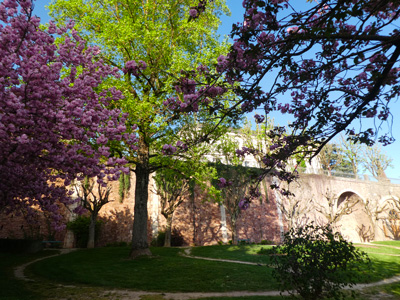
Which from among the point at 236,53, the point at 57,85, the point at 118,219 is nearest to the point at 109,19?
the point at 57,85

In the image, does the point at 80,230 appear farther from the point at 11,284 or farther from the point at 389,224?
the point at 389,224

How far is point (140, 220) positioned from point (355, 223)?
29.6 metres

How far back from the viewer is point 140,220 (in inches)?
507

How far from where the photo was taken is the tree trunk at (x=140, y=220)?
12.7 meters

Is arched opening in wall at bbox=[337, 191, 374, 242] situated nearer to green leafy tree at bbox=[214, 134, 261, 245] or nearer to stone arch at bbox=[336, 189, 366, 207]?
stone arch at bbox=[336, 189, 366, 207]

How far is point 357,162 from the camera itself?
129 feet

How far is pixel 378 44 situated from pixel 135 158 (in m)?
11.0

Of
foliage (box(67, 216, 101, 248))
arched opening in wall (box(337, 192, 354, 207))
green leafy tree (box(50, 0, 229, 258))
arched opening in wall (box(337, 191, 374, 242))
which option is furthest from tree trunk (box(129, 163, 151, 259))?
arched opening in wall (box(337, 192, 354, 207))

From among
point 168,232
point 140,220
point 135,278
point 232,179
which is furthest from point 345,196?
point 135,278

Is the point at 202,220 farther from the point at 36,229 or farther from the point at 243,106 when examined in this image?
the point at 243,106

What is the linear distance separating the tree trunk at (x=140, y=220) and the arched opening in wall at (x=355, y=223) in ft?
85.8

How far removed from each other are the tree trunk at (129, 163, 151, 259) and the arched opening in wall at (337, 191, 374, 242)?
2615 cm

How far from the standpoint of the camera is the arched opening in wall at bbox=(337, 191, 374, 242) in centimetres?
3097

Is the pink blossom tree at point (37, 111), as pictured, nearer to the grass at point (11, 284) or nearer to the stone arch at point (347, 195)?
the grass at point (11, 284)
